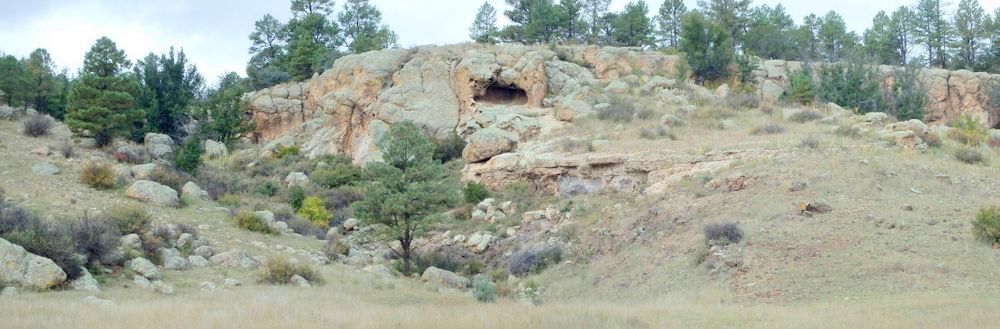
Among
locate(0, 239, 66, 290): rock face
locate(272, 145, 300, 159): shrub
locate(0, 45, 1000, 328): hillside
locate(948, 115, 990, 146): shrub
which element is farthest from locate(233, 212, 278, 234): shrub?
locate(948, 115, 990, 146): shrub

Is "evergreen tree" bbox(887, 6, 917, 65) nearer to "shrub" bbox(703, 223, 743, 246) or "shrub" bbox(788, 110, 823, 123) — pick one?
"shrub" bbox(788, 110, 823, 123)

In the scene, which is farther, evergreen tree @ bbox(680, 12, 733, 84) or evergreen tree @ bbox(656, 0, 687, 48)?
evergreen tree @ bbox(656, 0, 687, 48)

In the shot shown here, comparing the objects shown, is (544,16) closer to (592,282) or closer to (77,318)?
(592,282)

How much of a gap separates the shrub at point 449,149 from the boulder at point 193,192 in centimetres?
1110

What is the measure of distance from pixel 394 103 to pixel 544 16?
48.0ft

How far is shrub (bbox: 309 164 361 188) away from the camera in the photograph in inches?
1495

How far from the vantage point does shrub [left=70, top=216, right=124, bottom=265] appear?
1869 centimetres

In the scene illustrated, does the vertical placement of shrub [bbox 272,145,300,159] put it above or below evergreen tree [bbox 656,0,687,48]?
below

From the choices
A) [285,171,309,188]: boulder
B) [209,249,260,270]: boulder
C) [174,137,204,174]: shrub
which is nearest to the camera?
[209,249,260,270]: boulder

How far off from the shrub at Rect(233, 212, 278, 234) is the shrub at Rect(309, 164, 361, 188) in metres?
10.5

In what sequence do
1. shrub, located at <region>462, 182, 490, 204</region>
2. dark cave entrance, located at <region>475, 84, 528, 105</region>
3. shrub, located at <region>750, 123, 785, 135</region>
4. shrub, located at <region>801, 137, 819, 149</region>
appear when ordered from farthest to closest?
dark cave entrance, located at <region>475, 84, 528, 105</region>, shrub, located at <region>750, 123, 785, 135</region>, shrub, located at <region>462, 182, 490, 204</region>, shrub, located at <region>801, 137, 819, 149</region>

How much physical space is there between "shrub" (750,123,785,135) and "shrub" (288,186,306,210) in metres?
A: 18.2

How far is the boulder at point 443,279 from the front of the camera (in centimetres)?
Answer: 2265

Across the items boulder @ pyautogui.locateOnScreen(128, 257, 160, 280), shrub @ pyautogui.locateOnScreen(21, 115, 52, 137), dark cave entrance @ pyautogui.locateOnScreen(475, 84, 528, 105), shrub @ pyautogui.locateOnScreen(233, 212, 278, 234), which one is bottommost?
boulder @ pyautogui.locateOnScreen(128, 257, 160, 280)
